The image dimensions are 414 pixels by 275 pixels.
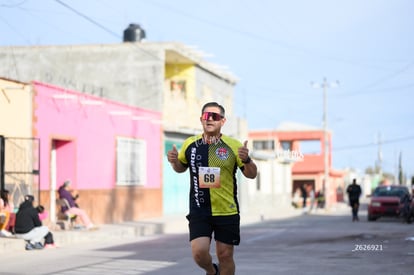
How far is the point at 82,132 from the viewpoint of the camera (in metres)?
26.6

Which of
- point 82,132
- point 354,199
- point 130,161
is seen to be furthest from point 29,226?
point 354,199

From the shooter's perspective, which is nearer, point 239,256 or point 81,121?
point 239,256

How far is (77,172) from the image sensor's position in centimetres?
2598

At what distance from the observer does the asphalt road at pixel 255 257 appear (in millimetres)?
12672

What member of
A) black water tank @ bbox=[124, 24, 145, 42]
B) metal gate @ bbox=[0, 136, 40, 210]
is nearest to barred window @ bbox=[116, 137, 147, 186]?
metal gate @ bbox=[0, 136, 40, 210]

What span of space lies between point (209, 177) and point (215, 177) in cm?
6

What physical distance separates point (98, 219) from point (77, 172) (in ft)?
6.73

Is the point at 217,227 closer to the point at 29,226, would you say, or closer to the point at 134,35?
the point at 29,226

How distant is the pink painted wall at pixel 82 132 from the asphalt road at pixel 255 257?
4.93 metres

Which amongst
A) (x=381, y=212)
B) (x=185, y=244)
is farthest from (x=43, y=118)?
(x=381, y=212)

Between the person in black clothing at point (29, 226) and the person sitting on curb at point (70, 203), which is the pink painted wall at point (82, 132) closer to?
the person sitting on curb at point (70, 203)

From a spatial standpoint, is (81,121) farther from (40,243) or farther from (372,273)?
(372,273)

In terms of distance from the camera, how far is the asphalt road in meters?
12.7

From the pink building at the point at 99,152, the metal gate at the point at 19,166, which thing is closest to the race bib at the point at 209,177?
the metal gate at the point at 19,166
